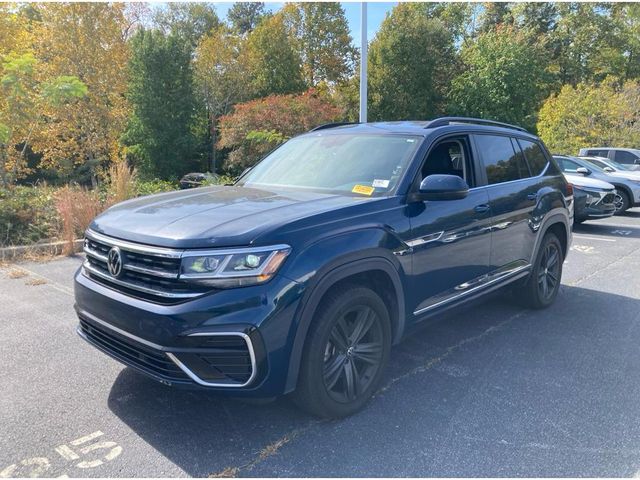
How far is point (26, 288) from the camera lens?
19.5 ft

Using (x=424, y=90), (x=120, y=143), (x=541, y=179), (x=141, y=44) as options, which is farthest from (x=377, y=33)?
(x=541, y=179)

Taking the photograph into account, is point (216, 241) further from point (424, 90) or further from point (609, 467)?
point (424, 90)

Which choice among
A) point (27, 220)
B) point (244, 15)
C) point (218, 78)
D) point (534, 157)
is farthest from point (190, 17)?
point (534, 157)

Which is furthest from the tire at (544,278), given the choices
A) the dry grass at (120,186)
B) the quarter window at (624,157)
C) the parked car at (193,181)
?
Result: the quarter window at (624,157)

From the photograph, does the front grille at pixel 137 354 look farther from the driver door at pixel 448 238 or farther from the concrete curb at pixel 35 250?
the concrete curb at pixel 35 250

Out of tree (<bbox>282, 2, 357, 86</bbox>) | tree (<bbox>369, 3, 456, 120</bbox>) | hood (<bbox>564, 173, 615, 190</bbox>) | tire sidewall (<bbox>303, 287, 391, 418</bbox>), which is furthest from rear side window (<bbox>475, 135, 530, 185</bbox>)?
tree (<bbox>282, 2, 357, 86</bbox>)

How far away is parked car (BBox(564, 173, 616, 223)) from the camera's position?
11109mm

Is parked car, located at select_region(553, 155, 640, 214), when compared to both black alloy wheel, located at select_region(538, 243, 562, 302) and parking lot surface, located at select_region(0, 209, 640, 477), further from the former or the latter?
parking lot surface, located at select_region(0, 209, 640, 477)

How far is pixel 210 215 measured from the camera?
2.98 meters

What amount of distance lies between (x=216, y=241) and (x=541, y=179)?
377 cm

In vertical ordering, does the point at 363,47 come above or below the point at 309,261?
above

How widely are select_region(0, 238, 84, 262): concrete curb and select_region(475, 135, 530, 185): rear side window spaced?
6.14 metres

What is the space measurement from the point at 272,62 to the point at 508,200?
27536 mm

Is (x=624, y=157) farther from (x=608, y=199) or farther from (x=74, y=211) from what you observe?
(x=74, y=211)
